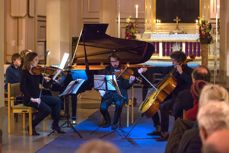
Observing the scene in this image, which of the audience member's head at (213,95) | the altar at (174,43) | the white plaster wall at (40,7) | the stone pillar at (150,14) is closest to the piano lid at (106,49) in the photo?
the audience member's head at (213,95)

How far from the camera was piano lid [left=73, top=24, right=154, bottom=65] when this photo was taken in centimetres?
1116

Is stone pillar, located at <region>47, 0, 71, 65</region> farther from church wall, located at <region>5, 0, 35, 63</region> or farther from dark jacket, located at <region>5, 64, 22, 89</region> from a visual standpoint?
dark jacket, located at <region>5, 64, 22, 89</region>

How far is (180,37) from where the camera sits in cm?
2038

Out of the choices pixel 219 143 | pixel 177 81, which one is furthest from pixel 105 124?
pixel 219 143

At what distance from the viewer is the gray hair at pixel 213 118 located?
10.0 feet

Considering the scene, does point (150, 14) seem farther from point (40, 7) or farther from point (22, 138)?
point (22, 138)

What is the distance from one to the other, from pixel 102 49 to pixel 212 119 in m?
8.31

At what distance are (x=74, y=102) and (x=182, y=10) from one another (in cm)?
1326

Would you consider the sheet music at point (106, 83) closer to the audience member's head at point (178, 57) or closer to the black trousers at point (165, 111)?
the black trousers at point (165, 111)

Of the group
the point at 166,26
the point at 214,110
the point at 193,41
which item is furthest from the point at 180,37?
the point at 214,110

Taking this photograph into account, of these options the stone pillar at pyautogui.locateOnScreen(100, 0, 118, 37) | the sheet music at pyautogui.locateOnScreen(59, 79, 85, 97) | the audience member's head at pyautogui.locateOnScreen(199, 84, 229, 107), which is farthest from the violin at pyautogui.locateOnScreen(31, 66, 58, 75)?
the stone pillar at pyautogui.locateOnScreen(100, 0, 118, 37)

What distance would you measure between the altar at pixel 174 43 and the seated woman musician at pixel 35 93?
11.0 metres

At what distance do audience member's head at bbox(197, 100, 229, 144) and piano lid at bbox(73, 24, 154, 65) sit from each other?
796 centimetres

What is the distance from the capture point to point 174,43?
67.0 feet
